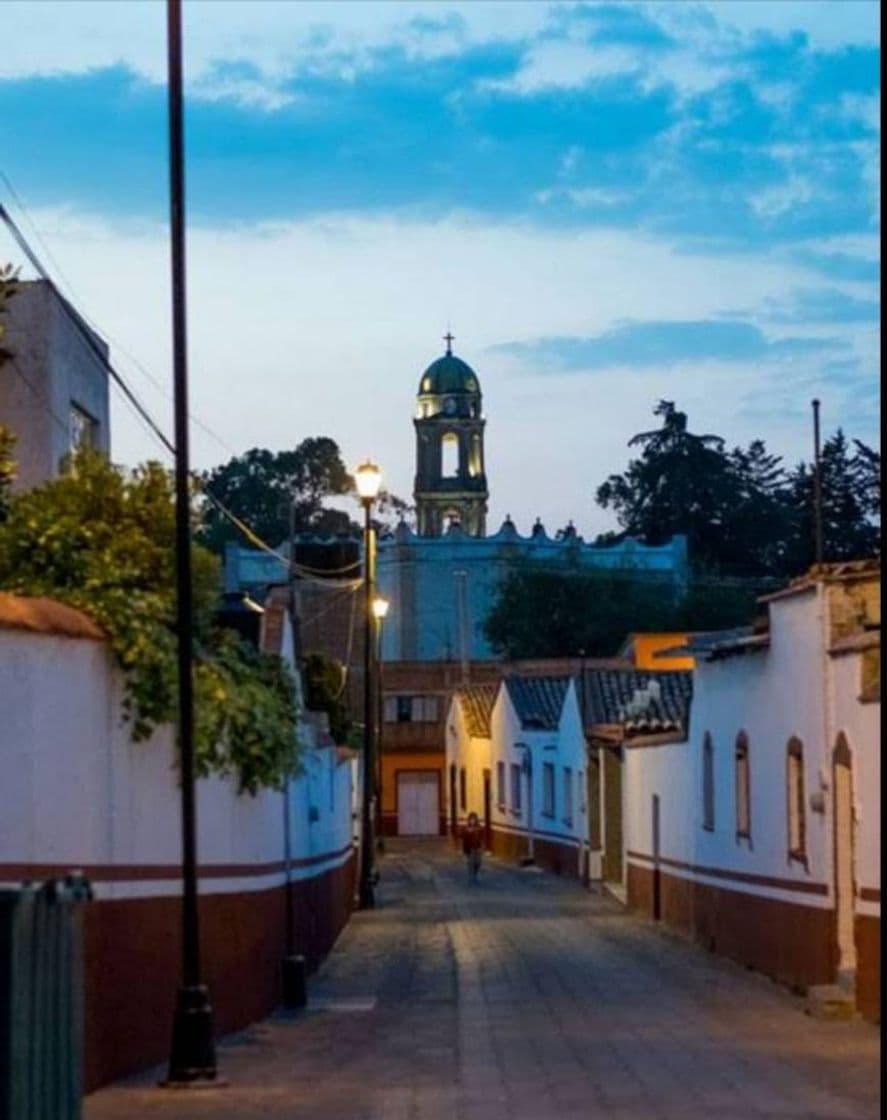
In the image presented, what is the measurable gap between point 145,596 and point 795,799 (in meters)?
10.1

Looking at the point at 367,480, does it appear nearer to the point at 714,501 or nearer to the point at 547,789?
the point at 547,789

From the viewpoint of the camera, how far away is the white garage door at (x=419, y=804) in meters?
97.1

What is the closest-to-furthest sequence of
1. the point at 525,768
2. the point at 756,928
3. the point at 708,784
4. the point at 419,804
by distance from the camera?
1. the point at 756,928
2. the point at 708,784
3. the point at 525,768
4. the point at 419,804

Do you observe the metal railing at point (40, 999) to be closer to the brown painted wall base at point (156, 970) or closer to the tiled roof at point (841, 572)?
the brown painted wall base at point (156, 970)

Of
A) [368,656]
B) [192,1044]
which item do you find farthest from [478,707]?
[192,1044]

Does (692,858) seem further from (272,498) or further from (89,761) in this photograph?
(272,498)

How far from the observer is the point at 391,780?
98.2 m

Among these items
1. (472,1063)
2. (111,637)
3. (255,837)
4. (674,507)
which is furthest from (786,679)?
(674,507)

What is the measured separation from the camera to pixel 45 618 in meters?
17.3

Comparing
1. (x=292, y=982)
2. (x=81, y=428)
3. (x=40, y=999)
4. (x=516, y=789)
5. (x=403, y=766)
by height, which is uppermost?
(x=81, y=428)

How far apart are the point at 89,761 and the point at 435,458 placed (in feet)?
334

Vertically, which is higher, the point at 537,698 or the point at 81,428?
the point at 81,428

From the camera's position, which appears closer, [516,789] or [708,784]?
[708,784]

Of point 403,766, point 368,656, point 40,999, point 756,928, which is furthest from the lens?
point 403,766
